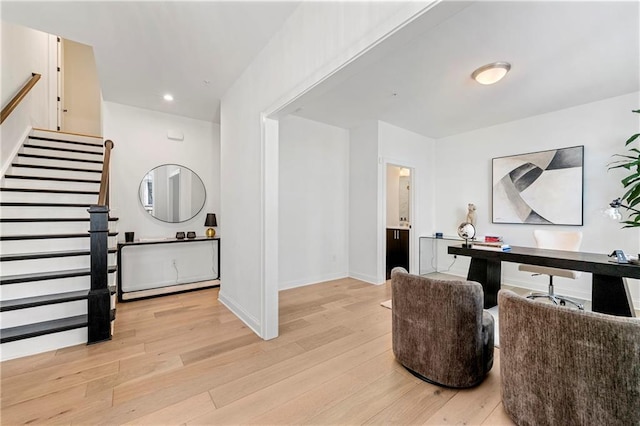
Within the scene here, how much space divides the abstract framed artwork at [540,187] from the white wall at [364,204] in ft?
6.94

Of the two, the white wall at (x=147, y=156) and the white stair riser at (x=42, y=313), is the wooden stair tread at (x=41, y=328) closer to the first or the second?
the white stair riser at (x=42, y=313)

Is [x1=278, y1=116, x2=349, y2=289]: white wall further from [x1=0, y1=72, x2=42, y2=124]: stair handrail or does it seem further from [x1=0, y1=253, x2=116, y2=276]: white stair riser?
[x1=0, y1=72, x2=42, y2=124]: stair handrail

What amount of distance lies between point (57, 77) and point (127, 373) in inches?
220

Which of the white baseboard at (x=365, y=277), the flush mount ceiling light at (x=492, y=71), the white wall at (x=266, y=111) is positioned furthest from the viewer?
the white baseboard at (x=365, y=277)

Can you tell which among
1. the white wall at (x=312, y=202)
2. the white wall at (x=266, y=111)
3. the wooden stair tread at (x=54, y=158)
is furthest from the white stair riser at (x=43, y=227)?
the white wall at (x=312, y=202)

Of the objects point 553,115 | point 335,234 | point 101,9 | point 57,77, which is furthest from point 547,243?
point 57,77

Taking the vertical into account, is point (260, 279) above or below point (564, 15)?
below

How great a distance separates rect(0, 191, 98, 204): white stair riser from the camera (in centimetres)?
307

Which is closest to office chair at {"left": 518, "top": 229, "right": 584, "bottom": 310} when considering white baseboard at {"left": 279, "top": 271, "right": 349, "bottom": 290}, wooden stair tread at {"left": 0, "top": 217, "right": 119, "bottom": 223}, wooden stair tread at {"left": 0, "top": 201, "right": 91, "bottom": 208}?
white baseboard at {"left": 279, "top": 271, "right": 349, "bottom": 290}

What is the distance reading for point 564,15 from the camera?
6.66 ft

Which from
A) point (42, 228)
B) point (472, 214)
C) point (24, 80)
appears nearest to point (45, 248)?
point (42, 228)

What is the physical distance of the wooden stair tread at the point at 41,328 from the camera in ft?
7.14

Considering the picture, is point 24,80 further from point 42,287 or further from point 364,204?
point 364,204

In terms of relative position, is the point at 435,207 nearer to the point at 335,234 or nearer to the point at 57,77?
the point at 335,234
